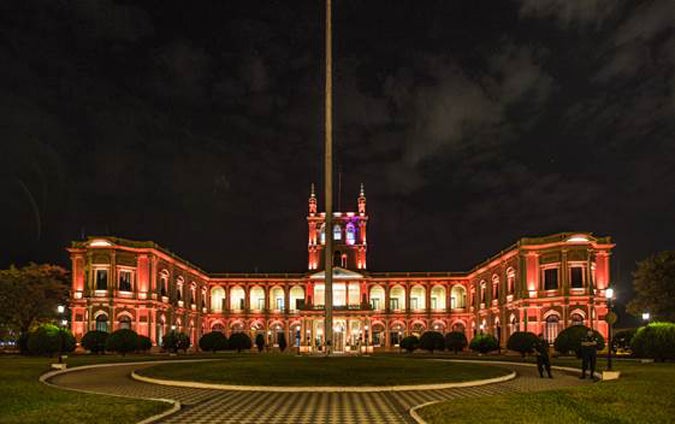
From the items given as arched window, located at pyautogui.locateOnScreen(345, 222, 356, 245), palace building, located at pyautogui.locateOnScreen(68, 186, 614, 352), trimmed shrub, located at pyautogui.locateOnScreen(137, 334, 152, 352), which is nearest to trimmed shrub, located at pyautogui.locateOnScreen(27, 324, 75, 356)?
trimmed shrub, located at pyautogui.locateOnScreen(137, 334, 152, 352)

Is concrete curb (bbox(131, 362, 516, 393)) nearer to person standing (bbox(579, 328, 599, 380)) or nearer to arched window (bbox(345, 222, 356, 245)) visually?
person standing (bbox(579, 328, 599, 380))

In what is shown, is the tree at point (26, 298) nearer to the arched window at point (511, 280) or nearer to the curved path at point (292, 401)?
the curved path at point (292, 401)

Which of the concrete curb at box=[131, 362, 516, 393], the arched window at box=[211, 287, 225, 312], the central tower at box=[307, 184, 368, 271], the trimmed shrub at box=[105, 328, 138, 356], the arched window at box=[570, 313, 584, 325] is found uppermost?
the central tower at box=[307, 184, 368, 271]

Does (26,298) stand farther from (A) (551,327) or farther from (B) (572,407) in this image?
(B) (572,407)

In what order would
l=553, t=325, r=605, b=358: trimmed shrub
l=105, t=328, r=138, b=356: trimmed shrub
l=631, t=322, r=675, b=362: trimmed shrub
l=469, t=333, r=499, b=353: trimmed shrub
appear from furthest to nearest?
l=469, t=333, r=499, b=353: trimmed shrub < l=105, t=328, r=138, b=356: trimmed shrub < l=553, t=325, r=605, b=358: trimmed shrub < l=631, t=322, r=675, b=362: trimmed shrub

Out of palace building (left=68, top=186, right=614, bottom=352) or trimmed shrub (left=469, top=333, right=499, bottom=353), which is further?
palace building (left=68, top=186, right=614, bottom=352)

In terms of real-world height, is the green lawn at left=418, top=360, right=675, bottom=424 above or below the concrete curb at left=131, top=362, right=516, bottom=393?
above

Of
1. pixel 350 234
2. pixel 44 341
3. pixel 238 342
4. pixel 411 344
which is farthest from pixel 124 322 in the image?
pixel 350 234

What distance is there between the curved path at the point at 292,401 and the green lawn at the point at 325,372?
156cm

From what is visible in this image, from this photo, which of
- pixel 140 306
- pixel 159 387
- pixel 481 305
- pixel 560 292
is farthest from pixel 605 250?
pixel 159 387

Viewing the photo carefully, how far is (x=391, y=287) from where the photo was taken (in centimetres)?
11238

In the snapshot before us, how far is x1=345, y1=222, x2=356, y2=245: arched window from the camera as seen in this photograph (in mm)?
117950

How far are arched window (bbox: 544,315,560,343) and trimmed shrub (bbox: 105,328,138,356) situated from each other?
133ft

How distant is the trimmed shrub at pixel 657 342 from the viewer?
4278 centimetres
